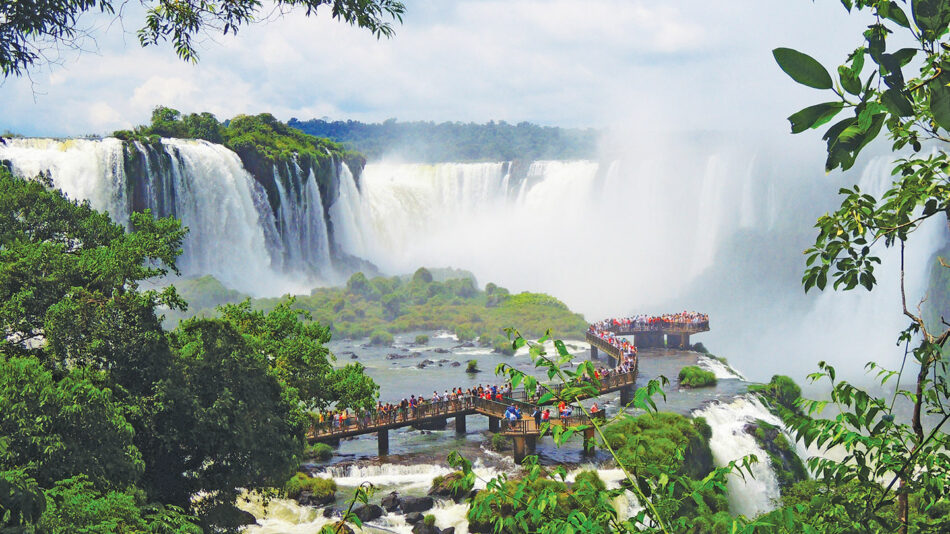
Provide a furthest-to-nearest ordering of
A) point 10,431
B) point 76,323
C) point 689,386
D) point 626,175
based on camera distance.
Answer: point 626,175 < point 689,386 < point 76,323 < point 10,431

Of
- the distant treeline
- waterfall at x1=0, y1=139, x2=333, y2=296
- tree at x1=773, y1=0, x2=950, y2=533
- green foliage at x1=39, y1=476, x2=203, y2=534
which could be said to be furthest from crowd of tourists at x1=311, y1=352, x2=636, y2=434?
the distant treeline

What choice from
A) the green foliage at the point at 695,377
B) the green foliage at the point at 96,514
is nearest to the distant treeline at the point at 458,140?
the green foliage at the point at 695,377

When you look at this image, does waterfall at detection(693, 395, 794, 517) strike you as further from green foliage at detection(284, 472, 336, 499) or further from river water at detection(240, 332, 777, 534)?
green foliage at detection(284, 472, 336, 499)

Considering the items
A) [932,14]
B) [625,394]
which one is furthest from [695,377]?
[932,14]

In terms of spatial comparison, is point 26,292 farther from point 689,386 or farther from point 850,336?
point 850,336

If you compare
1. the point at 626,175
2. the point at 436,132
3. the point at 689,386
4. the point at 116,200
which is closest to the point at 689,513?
the point at 689,386

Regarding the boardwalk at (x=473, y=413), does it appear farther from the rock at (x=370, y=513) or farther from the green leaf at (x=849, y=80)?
the green leaf at (x=849, y=80)
